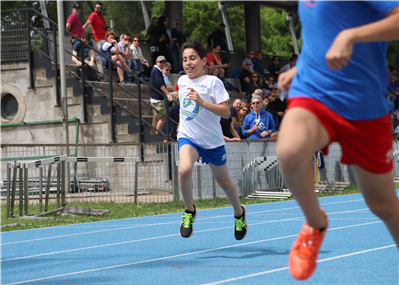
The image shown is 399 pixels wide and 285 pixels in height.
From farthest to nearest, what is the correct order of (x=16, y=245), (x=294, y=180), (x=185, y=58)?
1. (x=16, y=245)
2. (x=185, y=58)
3. (x=294, y=180)

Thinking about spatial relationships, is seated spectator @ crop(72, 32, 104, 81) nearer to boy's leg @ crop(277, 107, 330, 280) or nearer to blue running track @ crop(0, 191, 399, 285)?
Result: blue running track @ crop(0, 191, 399, 285)

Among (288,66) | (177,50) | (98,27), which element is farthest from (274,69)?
(98,27)

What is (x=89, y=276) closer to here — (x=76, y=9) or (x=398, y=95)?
(x=76, y=9)

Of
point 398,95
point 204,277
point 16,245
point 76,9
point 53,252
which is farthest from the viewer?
point 398,95

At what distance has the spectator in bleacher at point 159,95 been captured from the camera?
586 inches

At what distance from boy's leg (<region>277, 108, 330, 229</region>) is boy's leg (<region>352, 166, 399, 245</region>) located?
1.02 ft

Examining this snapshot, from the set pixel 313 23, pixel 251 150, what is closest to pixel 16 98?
pixel 251 150

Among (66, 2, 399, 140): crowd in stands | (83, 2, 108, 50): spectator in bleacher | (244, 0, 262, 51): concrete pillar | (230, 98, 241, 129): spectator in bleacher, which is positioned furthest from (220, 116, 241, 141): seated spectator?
(244, 0, 262, 51): concrete pillar

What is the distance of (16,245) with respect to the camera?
7941 millimetres

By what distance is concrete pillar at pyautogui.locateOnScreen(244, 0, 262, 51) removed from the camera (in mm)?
29312

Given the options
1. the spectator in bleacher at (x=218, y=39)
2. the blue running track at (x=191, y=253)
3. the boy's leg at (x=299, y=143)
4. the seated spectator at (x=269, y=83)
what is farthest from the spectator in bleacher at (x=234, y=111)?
the boy's leg at (x=299, y=143)

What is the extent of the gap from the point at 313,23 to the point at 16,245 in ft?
19.9

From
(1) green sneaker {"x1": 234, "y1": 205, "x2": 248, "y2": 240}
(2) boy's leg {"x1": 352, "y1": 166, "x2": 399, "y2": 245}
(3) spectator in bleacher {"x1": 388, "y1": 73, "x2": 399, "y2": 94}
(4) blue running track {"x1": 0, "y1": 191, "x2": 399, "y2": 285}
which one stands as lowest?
(4) blue running track {"x1": 0, "y1": 191, "x2": 399, "y2": 285}

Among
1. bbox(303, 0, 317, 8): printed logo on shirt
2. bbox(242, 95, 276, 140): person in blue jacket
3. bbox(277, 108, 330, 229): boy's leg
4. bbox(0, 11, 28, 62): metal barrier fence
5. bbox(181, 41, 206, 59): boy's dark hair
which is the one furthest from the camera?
bbox(0, 11, 28, 62): metal barrier fence
